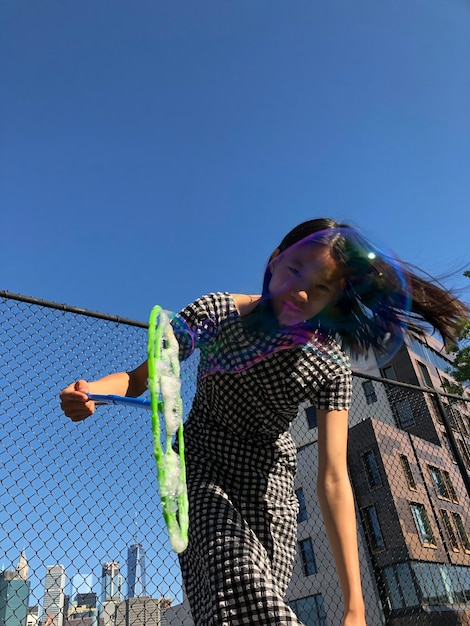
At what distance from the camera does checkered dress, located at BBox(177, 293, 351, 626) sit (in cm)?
131

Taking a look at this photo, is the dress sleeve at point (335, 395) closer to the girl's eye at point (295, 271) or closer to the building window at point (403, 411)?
the girl's eye at point (295, 271)

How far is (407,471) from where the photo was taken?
24.5 metres

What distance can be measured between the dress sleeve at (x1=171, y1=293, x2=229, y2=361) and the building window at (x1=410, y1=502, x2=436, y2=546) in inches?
955

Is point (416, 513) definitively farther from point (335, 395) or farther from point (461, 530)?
point (335, 395)

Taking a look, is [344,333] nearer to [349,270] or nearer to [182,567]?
[349,270]

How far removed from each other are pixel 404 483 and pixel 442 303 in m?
24.1

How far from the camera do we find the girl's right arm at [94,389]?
1.10 meters

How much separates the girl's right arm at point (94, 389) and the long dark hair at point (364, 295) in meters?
0.39

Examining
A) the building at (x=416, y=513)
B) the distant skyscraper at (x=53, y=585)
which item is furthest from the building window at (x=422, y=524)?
the distant skyscraper at (x=53, y=585)

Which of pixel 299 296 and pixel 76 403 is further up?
pixel 299 296

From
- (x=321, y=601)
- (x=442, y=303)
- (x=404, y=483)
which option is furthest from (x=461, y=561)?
(x=442, y=303)

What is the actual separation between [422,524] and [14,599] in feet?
78.2

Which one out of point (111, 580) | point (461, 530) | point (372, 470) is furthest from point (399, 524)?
point (111, 580)

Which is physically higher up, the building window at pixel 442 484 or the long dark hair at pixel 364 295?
the building window at pixel 442 484
